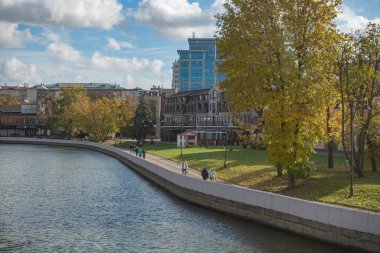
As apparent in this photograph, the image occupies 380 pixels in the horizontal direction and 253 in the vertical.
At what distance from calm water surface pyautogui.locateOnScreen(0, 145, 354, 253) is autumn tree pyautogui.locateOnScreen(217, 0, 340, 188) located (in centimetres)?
792

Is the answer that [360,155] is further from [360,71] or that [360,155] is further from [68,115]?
[68,115]

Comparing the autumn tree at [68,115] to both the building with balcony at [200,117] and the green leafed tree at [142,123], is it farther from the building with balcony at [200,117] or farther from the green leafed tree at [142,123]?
the green leafed tree at [142,123]

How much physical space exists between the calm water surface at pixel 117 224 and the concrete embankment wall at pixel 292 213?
689 mm

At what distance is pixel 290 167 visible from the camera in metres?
41.3

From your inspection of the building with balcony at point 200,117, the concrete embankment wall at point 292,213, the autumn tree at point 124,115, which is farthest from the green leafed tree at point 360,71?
the autumn tree at point 124,115

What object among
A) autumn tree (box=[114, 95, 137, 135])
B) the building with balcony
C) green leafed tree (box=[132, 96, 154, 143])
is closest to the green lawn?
the building with balcony

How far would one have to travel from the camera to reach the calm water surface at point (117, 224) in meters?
31.3

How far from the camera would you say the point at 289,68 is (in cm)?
4000

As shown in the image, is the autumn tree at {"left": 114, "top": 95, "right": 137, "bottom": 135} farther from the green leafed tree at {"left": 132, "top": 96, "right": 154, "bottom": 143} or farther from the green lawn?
the green lawn

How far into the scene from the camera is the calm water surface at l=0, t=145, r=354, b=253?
103 ft

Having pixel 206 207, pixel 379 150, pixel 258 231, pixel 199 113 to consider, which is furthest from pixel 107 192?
pixel 199 113

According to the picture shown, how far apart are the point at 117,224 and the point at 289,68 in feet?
57.5

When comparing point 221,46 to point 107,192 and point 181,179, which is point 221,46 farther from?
point 107,192

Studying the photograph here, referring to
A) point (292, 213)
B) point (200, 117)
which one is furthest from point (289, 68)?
point (200, 117)
